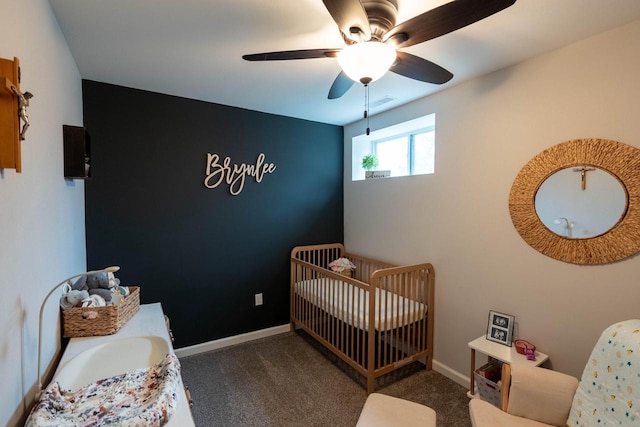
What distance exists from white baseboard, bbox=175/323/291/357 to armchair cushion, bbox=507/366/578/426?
2.24 m

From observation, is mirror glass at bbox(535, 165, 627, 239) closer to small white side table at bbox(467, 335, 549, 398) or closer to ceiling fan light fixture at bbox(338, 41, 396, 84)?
small white side table at bbox(467, 335, 549, 398)

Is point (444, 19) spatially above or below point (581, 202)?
above

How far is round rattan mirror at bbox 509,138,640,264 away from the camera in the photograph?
5.11 ft

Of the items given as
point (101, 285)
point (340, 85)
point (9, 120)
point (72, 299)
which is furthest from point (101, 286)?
point (340, 85)

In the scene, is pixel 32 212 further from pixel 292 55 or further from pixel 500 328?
pixel 500 328

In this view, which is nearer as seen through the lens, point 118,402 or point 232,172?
point 118,402

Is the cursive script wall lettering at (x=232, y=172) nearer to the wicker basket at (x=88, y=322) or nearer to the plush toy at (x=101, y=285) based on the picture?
the plush toy at (x=101, y=285)

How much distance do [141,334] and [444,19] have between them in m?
2.07

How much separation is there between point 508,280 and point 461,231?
46cm

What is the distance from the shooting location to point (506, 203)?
6.84ft

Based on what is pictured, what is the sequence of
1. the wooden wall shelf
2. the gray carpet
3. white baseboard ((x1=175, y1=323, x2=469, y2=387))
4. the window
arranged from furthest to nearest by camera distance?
the window < white baseboard ((x1=175, y1=323, x2=469, y2=387)) < the gray carpet < the wooden wall shelf

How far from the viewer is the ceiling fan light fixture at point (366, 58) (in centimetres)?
121

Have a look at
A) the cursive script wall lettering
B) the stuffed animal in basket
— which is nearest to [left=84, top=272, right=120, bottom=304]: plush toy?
the stuffed animal in basket

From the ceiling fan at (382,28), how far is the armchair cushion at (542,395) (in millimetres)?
1598
